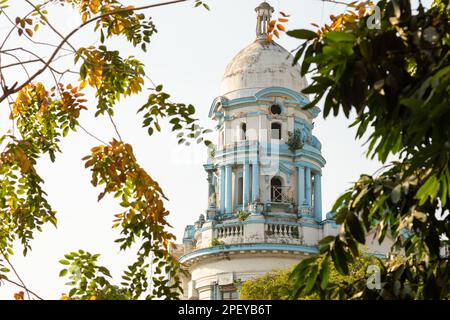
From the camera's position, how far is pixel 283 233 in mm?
35188

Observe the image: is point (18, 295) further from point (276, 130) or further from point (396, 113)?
point (276, 130)

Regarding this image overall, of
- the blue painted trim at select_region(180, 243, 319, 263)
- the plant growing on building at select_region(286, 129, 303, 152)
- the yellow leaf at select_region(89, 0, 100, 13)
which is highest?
the plant growing on building at select_region(286, 129, 303, 152)

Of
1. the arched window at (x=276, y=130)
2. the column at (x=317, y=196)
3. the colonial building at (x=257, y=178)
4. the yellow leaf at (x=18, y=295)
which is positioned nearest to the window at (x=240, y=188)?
the colonial building at (x=257, y=178)

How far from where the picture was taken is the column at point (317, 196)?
3694 centimetres

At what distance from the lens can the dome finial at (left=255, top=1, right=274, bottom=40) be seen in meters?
38.1

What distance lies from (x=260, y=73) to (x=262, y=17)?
272cm

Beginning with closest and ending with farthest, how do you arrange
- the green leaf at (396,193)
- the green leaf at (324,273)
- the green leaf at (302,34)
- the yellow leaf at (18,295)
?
the green leaf at (396,193), the green leaf at (302,34), the green leaf at (324,273), the yellow leaf at (18,295)

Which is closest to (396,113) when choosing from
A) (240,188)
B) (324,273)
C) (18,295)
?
(324,273)

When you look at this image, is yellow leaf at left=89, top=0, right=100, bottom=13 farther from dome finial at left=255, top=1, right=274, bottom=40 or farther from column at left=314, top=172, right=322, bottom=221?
dome finial at left=255, top=1, right=274, bottom=40

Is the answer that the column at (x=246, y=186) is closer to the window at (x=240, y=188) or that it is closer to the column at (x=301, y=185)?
the window at (x=240, y=188)

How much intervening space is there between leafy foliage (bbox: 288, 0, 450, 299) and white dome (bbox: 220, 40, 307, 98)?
30.2 meters

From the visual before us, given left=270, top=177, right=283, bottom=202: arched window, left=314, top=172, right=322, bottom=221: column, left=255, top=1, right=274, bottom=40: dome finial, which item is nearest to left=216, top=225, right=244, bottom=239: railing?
left=270, top=177, right=283, bottom=202: arched window

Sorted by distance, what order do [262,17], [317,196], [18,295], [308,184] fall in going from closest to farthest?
[18,295]
[308,184]
[317,196]
[262,17]

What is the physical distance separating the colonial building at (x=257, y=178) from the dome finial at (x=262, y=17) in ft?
0.14
